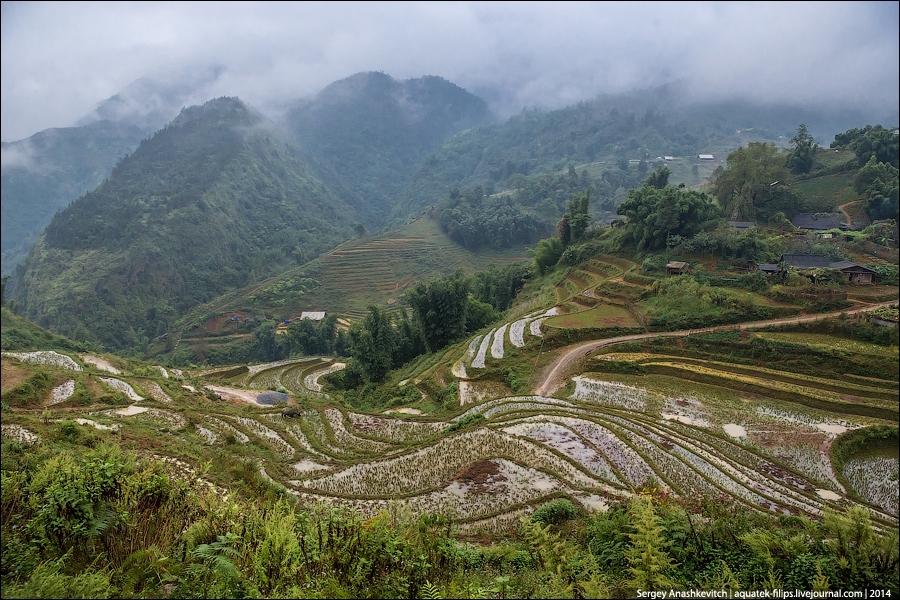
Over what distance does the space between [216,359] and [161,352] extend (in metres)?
9.62

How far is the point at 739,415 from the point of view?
16.2 meters

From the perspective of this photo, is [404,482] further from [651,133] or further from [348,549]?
[651,133]

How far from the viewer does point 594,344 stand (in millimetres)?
22203

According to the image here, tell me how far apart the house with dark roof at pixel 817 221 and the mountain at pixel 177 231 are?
Answer: 75142 millimetres

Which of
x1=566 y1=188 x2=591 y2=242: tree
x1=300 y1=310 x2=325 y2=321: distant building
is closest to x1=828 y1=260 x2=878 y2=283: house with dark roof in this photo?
x1=566 y1=188 x2=591 y2=242: tree

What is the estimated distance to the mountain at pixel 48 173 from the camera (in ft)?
326

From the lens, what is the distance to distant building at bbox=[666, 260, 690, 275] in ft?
87.7

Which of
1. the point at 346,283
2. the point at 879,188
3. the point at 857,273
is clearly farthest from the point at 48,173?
the point at 879,188

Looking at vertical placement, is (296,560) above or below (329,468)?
above

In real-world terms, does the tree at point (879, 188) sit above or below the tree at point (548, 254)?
above

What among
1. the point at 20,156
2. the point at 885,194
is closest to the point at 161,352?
the point at 885,194

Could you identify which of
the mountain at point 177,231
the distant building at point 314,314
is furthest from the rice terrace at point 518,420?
the distant building at point 314,314

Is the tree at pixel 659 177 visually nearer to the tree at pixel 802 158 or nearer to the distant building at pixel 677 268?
the tree at pixel 802 158

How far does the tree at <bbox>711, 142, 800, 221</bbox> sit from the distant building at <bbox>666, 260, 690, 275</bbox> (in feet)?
41.7
